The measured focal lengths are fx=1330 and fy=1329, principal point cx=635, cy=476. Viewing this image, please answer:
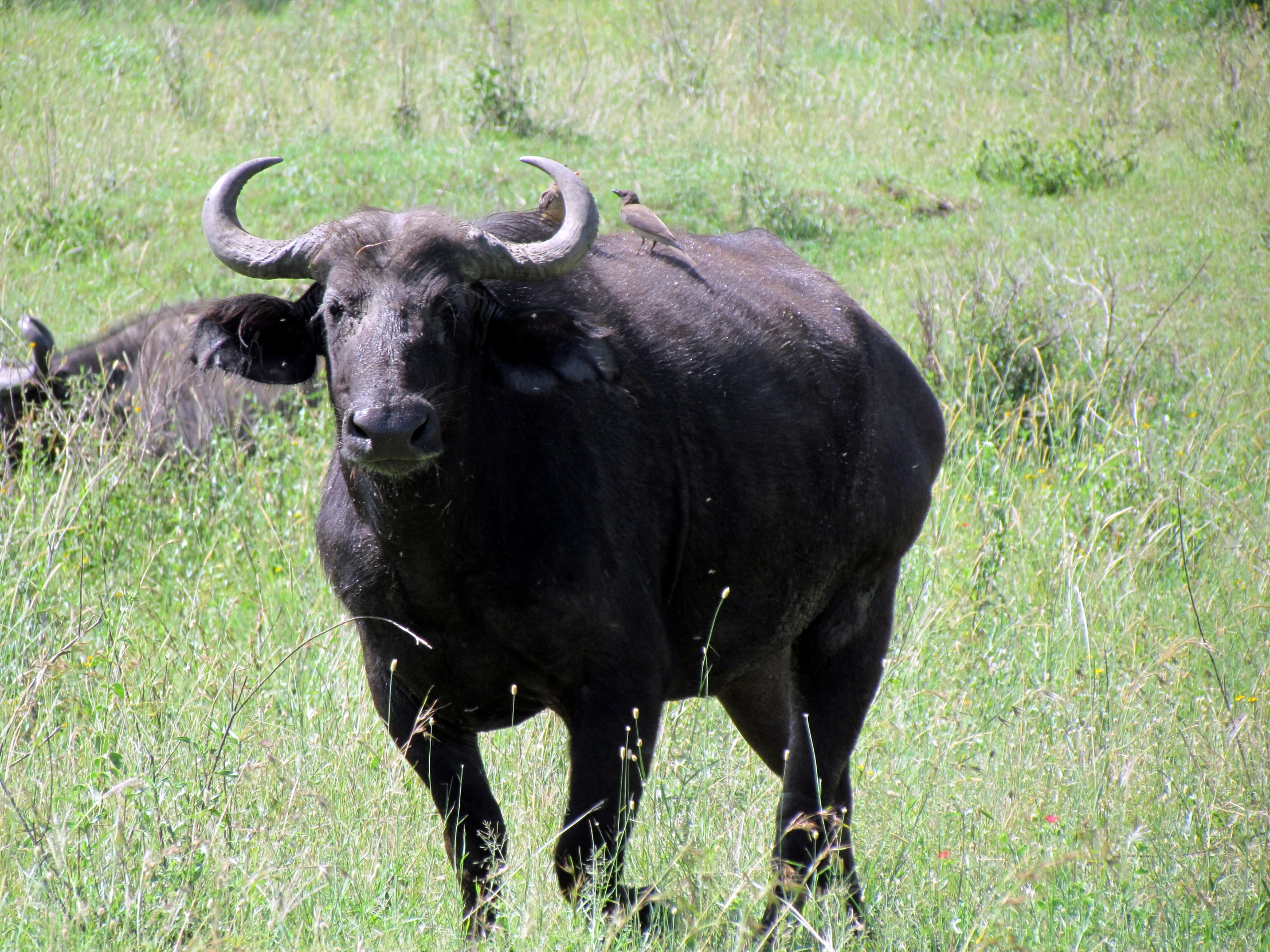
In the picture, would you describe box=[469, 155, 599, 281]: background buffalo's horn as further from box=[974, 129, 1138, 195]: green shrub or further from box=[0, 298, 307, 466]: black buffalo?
box=[974, 129, 1138, 195]: green shrub

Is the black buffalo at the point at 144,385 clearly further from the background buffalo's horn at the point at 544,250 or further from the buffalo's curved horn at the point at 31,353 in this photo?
the background buffalo's horn at the point at 544,250

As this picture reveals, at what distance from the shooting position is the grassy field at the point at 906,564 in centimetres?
392

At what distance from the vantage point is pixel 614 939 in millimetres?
3717

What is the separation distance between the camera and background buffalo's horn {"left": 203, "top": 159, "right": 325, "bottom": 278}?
3777 millimetres

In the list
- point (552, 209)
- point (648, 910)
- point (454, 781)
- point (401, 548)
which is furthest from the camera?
point (552, 209)

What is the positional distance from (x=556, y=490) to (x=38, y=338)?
6240 mm

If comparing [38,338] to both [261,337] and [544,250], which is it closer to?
[261,337]

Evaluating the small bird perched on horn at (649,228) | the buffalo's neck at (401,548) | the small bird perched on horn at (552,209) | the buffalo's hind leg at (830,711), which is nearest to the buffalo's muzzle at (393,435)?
the buffalo's neck at (401,548)

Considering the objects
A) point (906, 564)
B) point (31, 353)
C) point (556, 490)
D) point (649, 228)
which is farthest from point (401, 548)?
point (31, 353)

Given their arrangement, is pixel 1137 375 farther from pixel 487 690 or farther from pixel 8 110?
pixel 8 110

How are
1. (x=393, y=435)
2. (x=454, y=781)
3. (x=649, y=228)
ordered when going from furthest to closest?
(x=649, y=228) → (x=454, y=781) → (x=393, y=435)

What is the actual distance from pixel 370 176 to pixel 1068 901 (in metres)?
10.2

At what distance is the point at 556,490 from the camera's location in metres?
3.86

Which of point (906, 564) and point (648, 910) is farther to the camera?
point (906, 564)
